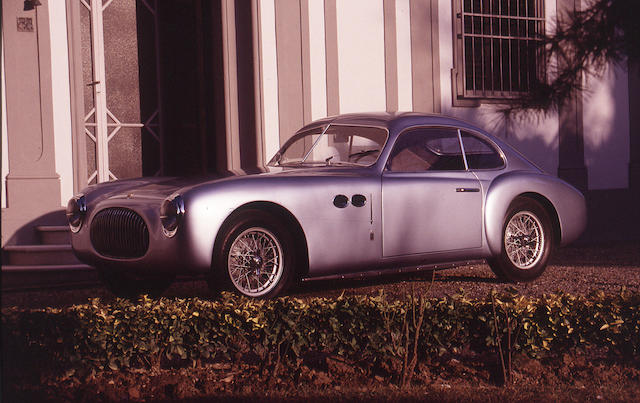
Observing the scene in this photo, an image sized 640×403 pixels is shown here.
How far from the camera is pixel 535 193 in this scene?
7777 mm

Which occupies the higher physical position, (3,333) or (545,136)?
(545,136)

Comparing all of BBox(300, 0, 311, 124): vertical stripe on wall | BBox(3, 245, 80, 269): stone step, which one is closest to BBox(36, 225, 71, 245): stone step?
BBox(3, 245, 80, 269): stone step

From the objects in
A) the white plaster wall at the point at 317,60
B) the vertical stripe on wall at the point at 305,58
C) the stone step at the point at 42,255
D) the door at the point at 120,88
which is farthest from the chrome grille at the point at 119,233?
the white plaster wall at the point at 317,60

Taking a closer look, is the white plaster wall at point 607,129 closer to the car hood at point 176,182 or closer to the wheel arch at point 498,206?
the wheel arch at point 498,206

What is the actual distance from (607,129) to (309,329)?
1027 cm

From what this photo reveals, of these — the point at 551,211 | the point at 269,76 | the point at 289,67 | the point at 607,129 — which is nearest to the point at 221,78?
the point at 269,76

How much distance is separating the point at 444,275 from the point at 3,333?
5087 mm

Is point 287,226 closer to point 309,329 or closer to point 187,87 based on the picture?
point 309,329

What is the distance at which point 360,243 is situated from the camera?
6621 millimetres

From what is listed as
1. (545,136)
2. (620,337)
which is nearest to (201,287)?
(620,337)

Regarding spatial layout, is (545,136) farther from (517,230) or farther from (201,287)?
(201,287)

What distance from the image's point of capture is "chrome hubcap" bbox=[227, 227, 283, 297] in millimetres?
6070

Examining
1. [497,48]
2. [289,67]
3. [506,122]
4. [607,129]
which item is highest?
[497,48]

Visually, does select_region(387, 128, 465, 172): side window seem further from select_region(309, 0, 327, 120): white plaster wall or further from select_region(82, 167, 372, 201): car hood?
select_region(309, 0, 327, 120): white plaster wall
